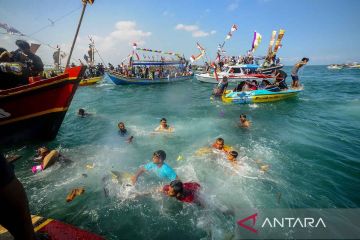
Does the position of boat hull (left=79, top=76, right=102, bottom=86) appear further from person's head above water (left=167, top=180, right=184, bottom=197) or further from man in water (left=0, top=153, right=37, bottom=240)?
man in water (left=0, top=153, right=37, bottom=240)

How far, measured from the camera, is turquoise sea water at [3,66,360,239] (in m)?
5.11

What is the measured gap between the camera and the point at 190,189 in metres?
5.25

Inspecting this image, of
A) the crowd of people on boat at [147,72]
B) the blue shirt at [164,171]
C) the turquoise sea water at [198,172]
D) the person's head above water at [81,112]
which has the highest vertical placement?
the crowd of people on boat at [147,72]

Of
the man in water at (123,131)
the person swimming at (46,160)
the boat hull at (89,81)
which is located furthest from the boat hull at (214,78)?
the person swimming at (46,160)

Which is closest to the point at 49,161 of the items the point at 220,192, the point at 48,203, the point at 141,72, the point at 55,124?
the point at 48,203

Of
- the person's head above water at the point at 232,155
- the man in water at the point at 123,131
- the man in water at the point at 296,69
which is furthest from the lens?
the man in water at the point at 296,69

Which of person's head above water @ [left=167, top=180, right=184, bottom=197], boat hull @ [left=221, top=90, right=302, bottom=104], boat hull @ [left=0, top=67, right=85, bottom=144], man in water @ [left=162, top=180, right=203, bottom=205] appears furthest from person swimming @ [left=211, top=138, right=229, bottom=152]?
boat hull @ [left=221, top=90, right=302, bottom=104]

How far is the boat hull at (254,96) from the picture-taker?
16.4m

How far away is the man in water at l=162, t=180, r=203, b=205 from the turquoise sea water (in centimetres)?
38

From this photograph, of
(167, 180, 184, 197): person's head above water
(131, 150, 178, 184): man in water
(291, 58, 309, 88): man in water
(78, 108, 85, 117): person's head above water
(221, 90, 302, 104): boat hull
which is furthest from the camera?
(291, 58, 309, 88): man in water

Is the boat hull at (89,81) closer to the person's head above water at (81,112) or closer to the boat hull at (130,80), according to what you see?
the boat hull at (130,80)

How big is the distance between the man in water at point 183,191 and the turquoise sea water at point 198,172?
0.38 m

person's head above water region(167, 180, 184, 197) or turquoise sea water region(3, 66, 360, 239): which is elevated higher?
person's head above water region(167, 180, 184, 197)

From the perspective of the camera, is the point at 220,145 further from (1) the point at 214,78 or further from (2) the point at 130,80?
(2) the point at 130,80
